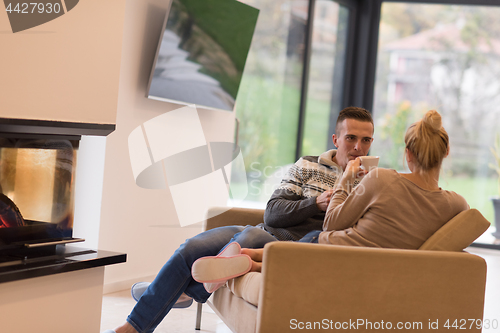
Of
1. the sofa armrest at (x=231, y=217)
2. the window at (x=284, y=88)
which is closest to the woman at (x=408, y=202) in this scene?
the sofa armrest at (x=231, y=217)

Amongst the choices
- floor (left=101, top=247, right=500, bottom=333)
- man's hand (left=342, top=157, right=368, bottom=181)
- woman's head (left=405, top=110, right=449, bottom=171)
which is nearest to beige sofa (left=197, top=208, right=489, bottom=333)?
woman's head (left=405, top=110, right=449, bottom=171)

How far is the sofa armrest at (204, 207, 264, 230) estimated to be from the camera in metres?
2.54

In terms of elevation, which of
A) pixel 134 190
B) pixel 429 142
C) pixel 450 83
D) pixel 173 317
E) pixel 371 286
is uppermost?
pixel 450 83

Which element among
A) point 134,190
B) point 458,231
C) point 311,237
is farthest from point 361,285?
point 134,190

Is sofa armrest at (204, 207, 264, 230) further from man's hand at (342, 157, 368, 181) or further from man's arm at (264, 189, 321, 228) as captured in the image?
man's hand at (342, 157, 368, 181)

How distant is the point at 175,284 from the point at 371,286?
2.66 ft

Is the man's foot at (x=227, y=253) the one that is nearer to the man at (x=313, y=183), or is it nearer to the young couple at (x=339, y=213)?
the young couple at (x=339, y=213)

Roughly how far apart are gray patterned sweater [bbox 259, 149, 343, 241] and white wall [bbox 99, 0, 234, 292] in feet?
3.64

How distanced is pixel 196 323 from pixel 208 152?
1530 mm

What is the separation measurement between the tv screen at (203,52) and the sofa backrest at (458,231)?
201 centimetres

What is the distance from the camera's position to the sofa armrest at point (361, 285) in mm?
Answer: 1621

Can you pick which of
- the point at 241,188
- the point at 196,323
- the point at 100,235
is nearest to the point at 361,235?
the point at 196,323

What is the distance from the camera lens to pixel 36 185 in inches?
76.6

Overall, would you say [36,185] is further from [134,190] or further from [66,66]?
[134,190]
